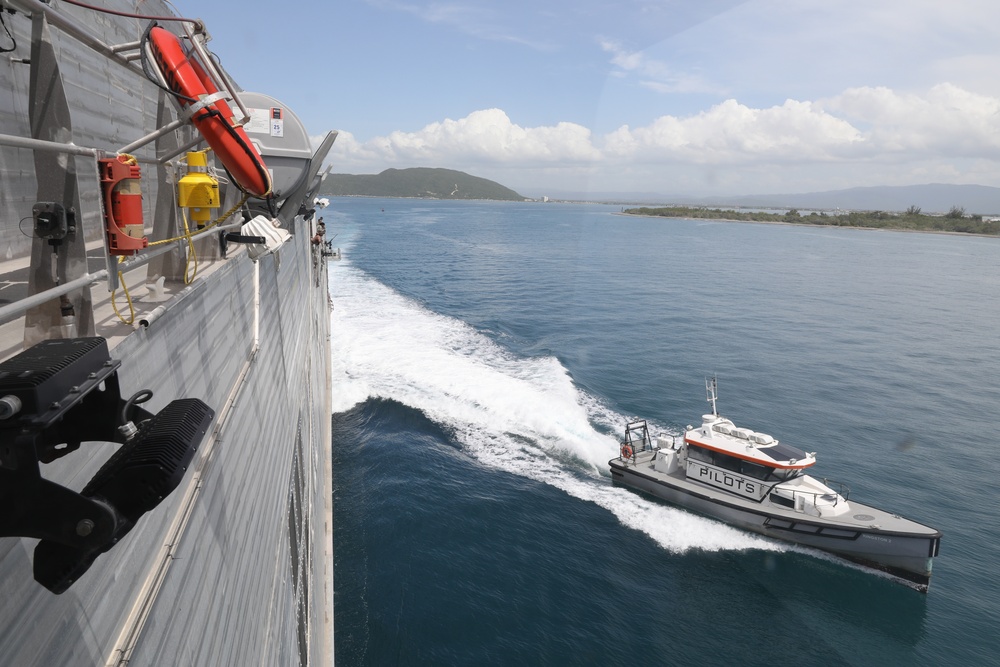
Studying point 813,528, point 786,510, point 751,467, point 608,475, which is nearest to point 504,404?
point 608,475

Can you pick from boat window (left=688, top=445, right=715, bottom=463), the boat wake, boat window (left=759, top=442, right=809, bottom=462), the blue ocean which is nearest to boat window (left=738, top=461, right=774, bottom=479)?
boat window (left=759, top=442, right=809, bottom=462)

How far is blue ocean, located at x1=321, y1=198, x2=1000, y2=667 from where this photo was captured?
14703 mm

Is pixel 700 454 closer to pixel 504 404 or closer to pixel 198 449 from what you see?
pixel 504 404

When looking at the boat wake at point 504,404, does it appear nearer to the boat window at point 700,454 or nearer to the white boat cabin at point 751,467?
the white boat cabin at point 751,467

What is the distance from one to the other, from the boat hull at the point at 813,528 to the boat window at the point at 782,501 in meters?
0.43

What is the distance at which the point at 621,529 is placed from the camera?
746 inches

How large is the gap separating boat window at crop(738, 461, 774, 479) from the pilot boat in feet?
0.10

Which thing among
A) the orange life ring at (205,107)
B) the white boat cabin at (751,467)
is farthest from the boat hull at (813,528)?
the orange life ring at (205,107)

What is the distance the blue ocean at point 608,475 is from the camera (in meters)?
14.7

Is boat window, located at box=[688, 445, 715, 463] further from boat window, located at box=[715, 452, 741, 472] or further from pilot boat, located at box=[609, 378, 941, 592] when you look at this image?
boat window, located at box=[715, 452, 741, 472]

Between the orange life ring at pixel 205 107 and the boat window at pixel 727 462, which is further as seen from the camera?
the boat window at pixel 727 462

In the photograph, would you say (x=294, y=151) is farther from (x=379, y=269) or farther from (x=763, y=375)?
(x=379, y=269)

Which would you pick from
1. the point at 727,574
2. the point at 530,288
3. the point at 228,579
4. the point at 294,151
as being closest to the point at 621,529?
the point at 727,574

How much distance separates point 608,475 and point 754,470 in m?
5.05
